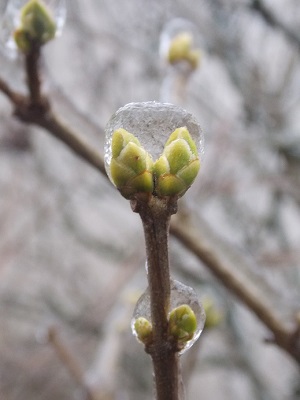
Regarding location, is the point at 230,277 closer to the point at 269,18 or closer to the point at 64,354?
the point at 64,354

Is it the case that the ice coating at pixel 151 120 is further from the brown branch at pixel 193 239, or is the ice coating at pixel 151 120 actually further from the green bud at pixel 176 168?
the brown branch at pixel 193 239

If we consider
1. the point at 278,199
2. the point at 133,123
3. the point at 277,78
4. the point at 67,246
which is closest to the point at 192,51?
the point at 133,123

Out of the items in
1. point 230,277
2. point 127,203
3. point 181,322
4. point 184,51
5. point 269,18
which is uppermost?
point 127,203

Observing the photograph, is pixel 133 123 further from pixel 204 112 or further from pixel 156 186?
pixel 204 112

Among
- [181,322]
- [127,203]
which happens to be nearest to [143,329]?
[181,322]

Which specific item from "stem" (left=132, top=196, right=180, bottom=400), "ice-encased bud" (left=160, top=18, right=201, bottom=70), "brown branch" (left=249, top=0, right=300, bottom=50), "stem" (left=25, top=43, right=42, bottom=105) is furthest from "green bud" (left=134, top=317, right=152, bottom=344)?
"brown branch" (left=249, top=0, right=300, bottom=50)
